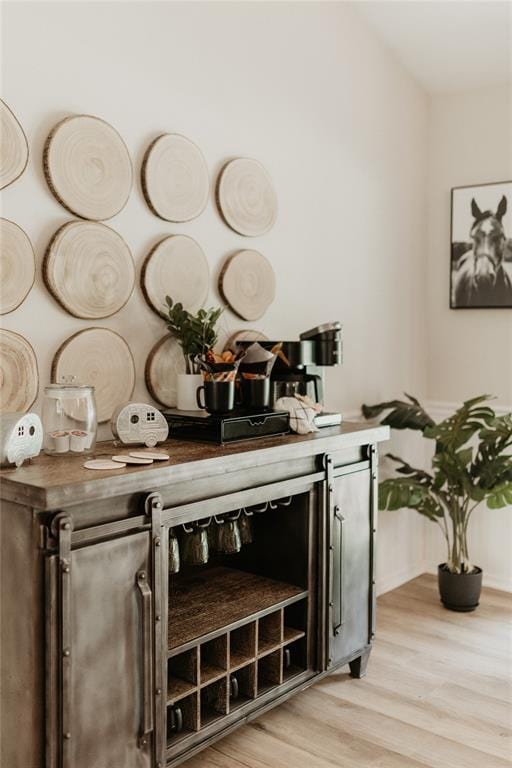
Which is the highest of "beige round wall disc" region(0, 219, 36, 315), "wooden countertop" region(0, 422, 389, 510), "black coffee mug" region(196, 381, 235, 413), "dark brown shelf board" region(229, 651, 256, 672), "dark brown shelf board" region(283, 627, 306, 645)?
"beige round wall disc" region(0, 219, 36, 315)

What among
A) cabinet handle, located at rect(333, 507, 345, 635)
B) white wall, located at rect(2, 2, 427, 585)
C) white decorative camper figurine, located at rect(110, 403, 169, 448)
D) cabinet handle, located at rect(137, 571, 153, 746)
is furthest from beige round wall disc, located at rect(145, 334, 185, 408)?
cabinet handle, located at rect(137, 571, 153, 746)

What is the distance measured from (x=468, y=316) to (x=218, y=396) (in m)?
2.09

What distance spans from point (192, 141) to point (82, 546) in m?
1.57

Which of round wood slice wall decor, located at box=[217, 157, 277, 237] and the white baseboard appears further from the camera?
the white baseboard

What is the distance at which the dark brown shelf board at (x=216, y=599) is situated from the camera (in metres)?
2.17

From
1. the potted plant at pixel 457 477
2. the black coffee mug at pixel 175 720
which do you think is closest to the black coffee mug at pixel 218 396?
the black coffee mug at pixel 175 720

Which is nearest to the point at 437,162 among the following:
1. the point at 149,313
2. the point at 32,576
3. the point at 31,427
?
the point at 149,313

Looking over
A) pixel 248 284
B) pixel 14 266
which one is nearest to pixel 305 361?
pixel 248 284

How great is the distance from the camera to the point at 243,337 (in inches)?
115

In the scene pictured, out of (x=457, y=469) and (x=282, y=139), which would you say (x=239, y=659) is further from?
(x=282, y=139)

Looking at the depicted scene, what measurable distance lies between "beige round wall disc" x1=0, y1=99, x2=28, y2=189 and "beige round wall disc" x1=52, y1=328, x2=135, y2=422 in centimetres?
50

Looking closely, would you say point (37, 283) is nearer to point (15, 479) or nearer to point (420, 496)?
point (15, 479)

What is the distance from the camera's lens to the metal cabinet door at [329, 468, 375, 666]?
8.39 feet

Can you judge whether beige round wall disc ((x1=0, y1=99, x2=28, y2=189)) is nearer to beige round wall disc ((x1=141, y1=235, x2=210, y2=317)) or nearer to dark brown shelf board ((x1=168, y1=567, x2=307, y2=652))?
beige round wall disc ((x1=141, y1=235, x2=210, y2=317))
